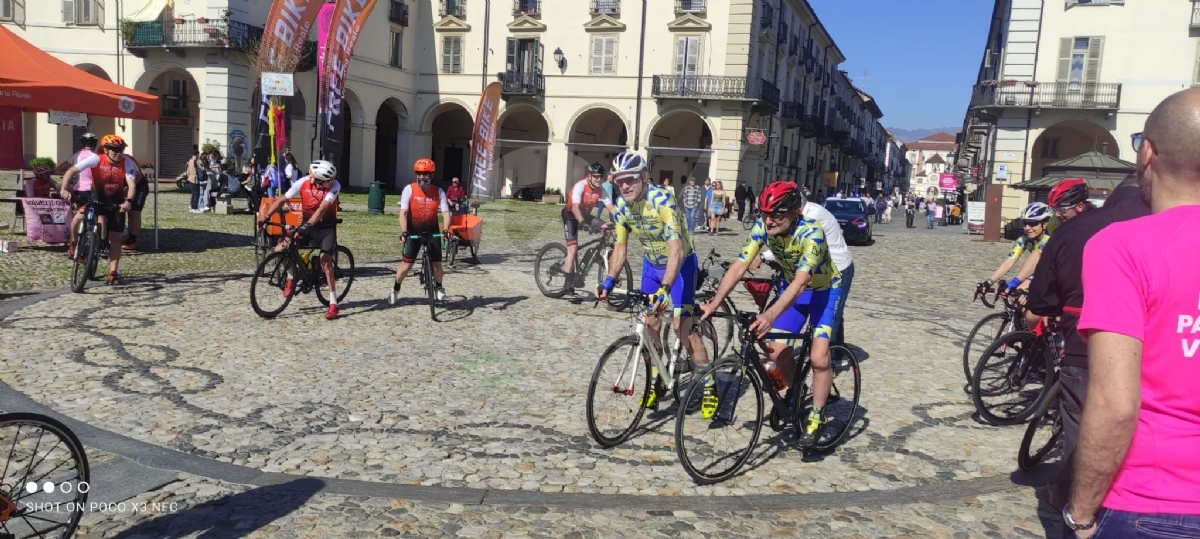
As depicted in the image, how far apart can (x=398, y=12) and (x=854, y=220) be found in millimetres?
22767

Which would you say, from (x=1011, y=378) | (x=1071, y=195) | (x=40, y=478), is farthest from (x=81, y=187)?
(x=1071, y=195)

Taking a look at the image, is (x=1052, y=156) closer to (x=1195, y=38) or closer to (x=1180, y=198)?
(x=1195, y=38)

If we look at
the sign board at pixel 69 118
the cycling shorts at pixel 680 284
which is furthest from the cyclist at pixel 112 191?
the cycling shorts at pixel 680 284

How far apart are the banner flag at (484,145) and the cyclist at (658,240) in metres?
9.35

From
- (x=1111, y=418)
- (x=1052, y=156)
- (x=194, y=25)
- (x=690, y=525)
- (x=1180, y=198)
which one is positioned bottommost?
(x=690, y=525)

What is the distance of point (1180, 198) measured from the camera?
6.12 ft

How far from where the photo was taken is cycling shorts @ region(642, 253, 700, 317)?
589 cm

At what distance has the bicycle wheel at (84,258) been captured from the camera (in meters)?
9.04

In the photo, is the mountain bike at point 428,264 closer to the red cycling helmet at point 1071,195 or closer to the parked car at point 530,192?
the red cycling helmet at point 1071,195

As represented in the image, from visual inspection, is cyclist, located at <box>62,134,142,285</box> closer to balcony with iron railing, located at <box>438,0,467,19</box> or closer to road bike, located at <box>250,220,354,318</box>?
road bike, located at <box>250,220,354,318</box>

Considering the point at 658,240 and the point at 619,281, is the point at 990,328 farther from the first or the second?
the point at 619,281

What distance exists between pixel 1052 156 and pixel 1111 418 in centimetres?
3514

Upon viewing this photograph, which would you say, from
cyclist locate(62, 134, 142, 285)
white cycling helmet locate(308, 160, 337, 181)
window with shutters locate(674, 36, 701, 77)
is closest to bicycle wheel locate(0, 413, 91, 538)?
white cycling helmet locate(308, 160, 337, 181)

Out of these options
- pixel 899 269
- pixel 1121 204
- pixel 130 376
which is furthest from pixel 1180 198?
pixel 899 269
